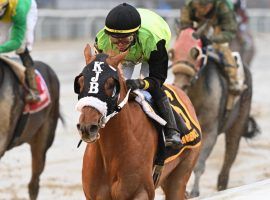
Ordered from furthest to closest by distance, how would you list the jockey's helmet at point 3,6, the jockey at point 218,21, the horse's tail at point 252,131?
the horse's tail at point 252,131 < the jockey at point 218,21 < the jockey's helmet at point 3,6

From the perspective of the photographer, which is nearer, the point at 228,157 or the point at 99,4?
→ the point at 228,157

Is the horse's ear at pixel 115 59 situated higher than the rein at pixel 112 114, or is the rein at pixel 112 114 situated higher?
the horse's ear at pixel 115 59

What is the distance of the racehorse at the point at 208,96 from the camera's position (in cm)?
863

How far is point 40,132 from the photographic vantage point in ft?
30.2

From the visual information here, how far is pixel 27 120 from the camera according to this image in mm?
8664

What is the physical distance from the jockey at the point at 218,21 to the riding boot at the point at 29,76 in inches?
66.2

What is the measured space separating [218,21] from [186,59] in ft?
2.92

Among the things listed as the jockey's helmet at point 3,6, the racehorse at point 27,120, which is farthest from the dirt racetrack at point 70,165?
the jockey's helmet at point 3,6

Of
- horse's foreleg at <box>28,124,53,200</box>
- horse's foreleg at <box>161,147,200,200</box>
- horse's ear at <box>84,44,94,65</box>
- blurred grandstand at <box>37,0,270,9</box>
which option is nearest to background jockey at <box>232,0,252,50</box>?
horse's foreleg at <box>28,124,53,200</box>

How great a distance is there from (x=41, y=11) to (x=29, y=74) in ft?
48.8

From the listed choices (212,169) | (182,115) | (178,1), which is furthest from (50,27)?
(182,115)

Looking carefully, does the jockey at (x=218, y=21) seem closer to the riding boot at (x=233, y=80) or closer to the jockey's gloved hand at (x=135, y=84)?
the riding boot at (x=233, y=80)

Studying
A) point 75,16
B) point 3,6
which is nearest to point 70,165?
point 3,6

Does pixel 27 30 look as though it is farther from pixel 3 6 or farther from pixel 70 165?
pixel 70 165
